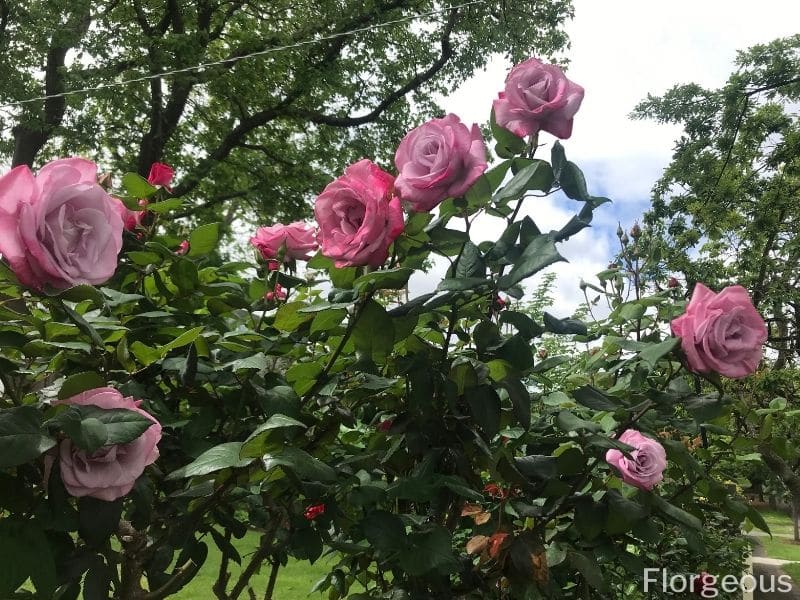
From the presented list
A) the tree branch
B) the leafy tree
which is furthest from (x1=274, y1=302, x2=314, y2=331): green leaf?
the tree branch

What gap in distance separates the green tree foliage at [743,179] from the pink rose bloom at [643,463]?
622 centimetres

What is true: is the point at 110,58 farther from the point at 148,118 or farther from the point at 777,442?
the point at 777,442

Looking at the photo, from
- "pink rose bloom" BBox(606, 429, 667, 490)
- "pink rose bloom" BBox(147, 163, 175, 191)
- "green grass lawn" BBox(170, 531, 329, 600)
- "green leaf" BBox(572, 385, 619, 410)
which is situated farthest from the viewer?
"green grass lawn" BBox(170, 531, 329, 600)

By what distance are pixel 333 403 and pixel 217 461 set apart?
1.05ft

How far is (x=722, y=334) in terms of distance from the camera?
87 cm

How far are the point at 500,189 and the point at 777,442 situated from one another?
0.94 meters

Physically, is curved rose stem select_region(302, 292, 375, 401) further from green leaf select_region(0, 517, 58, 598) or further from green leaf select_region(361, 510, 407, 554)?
green leaf select_region(0, 517, 58, 598)

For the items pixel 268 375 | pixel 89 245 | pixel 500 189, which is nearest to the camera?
pixel 89 245

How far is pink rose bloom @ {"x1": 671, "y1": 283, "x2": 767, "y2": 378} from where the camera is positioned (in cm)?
87

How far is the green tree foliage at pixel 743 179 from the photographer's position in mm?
6996

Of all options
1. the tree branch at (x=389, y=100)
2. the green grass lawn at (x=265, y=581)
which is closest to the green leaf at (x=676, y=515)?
the green grass lawn at (x=265, y=581)

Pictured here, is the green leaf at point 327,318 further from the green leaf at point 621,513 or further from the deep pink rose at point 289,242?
the green leaf at point 621,513

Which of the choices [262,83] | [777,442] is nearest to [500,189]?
[777,442]

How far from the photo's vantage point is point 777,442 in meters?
1.37
